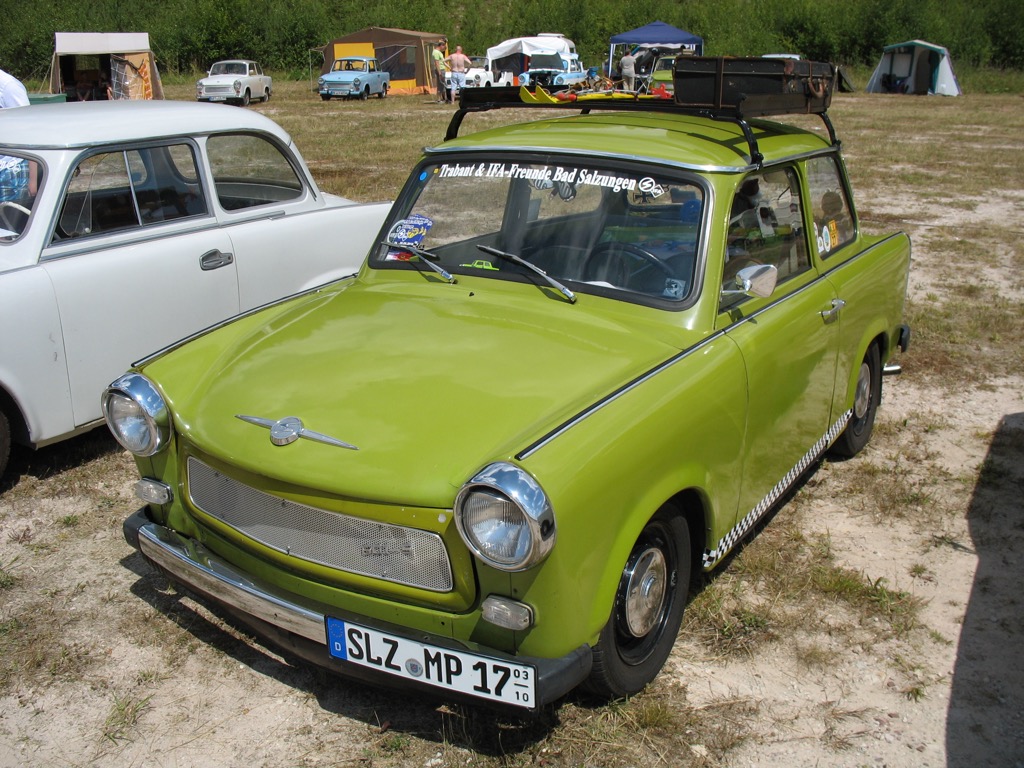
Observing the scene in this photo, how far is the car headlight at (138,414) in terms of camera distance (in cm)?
293

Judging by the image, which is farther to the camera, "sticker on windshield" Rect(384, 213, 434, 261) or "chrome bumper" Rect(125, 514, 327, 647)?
"sticker on windshield" Rect(384, 213, 434, 261)

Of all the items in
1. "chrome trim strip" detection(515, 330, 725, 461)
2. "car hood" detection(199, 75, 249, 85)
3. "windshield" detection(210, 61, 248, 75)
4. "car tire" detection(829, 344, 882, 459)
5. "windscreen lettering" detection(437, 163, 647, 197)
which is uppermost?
"windshield" detection(210, 61, 248, 75)

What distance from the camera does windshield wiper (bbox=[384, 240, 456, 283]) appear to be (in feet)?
11.7

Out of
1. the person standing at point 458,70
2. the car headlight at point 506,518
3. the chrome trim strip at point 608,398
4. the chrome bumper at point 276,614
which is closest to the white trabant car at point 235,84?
the person standing at point 458,70

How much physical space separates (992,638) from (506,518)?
2109 millimetres

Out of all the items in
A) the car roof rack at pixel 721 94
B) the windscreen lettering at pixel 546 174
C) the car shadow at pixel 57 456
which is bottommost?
the car shadow at pixel 57 456

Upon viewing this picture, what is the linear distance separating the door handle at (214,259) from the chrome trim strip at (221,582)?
2.12m

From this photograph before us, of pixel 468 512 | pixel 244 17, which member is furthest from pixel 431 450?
pixel 244 17

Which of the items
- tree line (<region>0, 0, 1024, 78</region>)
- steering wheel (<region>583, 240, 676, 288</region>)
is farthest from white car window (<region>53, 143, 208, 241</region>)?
tree line (<region>0, 0, 1024, 78</region>)

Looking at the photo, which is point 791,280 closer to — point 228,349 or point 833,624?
point 833,624

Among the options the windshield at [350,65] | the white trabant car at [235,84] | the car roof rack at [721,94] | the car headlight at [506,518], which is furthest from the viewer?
the windshield at [350,65]

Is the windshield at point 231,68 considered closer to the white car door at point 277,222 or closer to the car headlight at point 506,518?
the white car door at point 277,222

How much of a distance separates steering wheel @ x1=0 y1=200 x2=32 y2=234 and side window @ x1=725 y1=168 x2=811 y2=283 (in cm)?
327

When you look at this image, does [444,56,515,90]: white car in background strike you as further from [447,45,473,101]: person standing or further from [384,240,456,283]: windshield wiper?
[384,240,456,283]: windshield wiper
